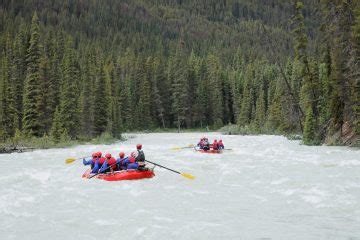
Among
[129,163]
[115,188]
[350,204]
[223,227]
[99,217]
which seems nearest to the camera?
[223,227]

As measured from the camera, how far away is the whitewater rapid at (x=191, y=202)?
13812mm

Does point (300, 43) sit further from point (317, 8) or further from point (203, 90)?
point (203, 90)

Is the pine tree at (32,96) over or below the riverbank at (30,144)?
over

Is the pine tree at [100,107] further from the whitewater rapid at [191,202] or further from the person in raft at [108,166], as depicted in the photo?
the person in raft at [108,166]

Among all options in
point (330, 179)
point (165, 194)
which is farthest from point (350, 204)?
point (165, 194)

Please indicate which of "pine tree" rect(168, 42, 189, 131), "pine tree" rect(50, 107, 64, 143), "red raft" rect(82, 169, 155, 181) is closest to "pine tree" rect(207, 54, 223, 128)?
"pine tree" rect(168, 42, 189, 131)

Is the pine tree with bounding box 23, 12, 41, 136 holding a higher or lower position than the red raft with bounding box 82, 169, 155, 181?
higher

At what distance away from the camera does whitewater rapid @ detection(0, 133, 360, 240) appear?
45.3 feet

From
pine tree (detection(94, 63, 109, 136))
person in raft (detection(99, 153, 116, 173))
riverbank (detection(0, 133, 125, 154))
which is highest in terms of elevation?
pine tree (detection(94, 63, 109, 136))

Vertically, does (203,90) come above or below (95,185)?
above

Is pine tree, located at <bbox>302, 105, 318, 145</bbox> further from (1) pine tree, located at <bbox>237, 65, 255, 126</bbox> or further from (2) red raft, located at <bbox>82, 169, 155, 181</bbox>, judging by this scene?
(1) pine tree, located at <bbox>237, 65, 255, 126</bbox>

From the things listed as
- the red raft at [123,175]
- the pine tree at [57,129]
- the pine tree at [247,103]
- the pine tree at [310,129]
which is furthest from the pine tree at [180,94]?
the red raft at [123,175]

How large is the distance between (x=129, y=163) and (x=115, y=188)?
2916 millimetres

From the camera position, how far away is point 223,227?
14219mm
